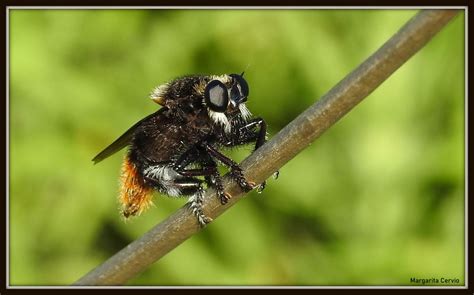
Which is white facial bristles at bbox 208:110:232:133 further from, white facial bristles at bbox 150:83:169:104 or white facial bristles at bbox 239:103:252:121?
white facial bristles at bbox 150:83:169:104

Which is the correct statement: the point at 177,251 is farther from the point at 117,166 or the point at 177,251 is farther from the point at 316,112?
the point at 316,112

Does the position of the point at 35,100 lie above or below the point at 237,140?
above

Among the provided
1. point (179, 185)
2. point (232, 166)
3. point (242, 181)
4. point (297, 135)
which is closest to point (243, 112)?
point (179, 185)

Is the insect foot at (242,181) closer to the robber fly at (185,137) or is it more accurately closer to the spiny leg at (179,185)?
the robber fly at (185,137)

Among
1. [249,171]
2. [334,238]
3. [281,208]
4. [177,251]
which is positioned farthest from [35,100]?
[249,171]
